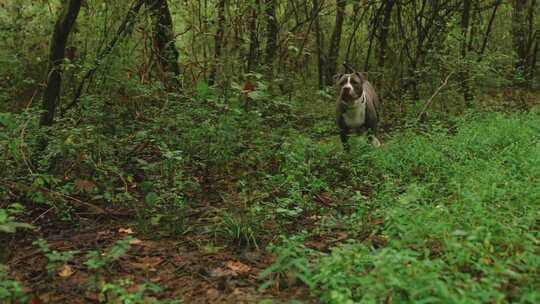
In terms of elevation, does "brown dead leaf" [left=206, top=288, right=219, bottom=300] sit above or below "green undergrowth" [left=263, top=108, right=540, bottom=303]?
below

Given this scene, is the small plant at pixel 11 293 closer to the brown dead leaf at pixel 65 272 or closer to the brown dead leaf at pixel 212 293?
the brown dead leaf at pixel 65 272

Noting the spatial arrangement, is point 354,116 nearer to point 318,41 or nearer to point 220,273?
point 318,41

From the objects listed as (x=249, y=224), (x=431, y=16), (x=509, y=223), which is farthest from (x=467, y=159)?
(x=431, y=16)

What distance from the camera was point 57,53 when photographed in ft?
16.1

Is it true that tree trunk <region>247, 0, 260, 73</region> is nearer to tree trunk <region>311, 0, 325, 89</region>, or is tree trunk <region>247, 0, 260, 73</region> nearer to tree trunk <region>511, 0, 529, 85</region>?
tree trunk <region>311, 0, 325, 89</region>

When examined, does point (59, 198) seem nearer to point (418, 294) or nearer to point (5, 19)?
point (418, 294)

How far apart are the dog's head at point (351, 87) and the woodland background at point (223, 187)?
0.90 meters

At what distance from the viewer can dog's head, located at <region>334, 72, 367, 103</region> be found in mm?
7207

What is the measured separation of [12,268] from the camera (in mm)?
3553

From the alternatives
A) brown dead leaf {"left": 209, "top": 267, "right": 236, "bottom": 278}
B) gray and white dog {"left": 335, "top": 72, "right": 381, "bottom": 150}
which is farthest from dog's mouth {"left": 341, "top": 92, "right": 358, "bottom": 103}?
brown dead leaf {"left": 209, "top": 267, "right": 236, "bottom": 278}

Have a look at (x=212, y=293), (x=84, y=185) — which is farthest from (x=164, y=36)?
(x=212, y=293)

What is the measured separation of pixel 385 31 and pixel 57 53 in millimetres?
7675

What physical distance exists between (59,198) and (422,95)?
28.8 feet

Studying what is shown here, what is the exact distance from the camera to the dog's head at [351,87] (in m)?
7.21
